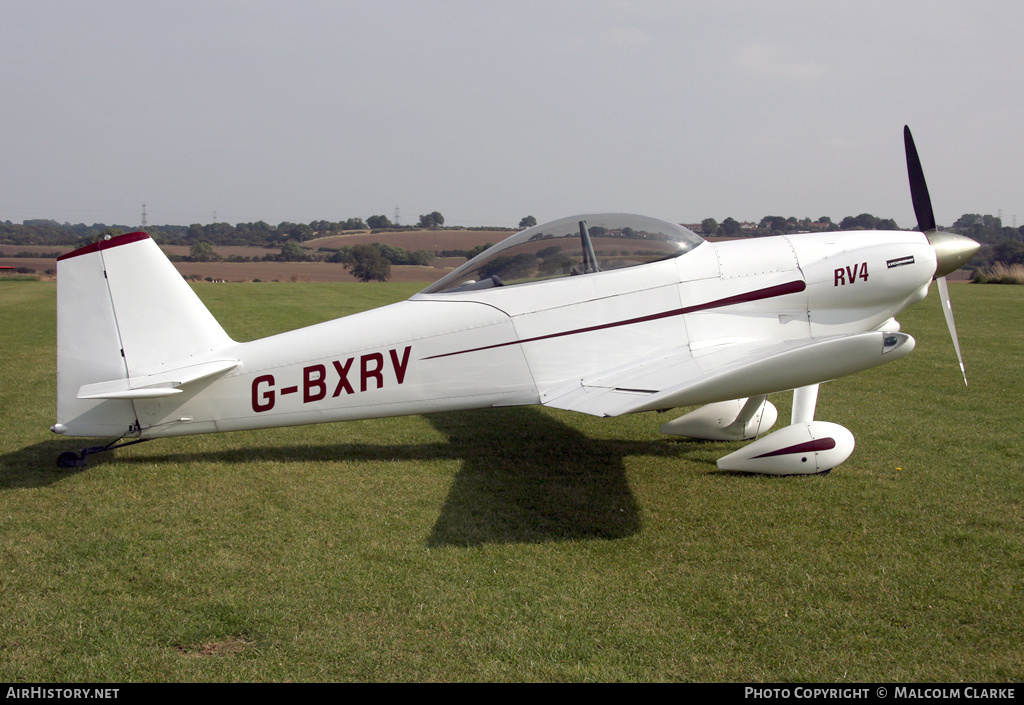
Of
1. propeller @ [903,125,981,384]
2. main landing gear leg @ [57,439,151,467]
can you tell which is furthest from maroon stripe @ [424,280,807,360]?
main landing gear leg @ [57,439,151,467]

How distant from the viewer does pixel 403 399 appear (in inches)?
225

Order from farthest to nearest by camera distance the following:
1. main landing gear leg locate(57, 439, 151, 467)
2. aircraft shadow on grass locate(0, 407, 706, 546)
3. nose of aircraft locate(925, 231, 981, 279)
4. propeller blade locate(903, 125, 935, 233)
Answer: propeller blade locate(903, 125, 935, 233)
nose of aircraft locate(925, 231, 981, 279)
main landing gear leg locate(57, 439, 151, 467)
aircraft shadow on grass locate(0, 407, 706, 546)

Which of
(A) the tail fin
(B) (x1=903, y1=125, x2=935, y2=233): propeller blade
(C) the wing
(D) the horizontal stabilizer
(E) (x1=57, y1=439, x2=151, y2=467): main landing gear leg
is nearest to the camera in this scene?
(C) the wing

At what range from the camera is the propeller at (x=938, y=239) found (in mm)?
6520

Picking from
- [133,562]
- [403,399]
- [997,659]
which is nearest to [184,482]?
[133,562]

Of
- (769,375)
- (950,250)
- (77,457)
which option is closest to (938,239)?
(950,250)

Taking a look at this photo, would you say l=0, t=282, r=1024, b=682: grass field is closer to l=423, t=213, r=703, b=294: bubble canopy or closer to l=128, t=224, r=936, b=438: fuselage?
l=128, t=224, r=936, b=438: fuselage

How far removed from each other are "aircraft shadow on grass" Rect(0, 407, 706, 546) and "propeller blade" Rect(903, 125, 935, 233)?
3.18 meters

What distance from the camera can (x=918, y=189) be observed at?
23.6 feet

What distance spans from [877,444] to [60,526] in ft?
21.8

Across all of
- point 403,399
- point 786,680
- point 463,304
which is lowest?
point 786,680

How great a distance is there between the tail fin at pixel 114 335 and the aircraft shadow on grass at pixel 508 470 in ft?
2.09

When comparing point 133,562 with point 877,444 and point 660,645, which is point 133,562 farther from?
point 877,444

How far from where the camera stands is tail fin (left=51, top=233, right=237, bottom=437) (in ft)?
17.9
